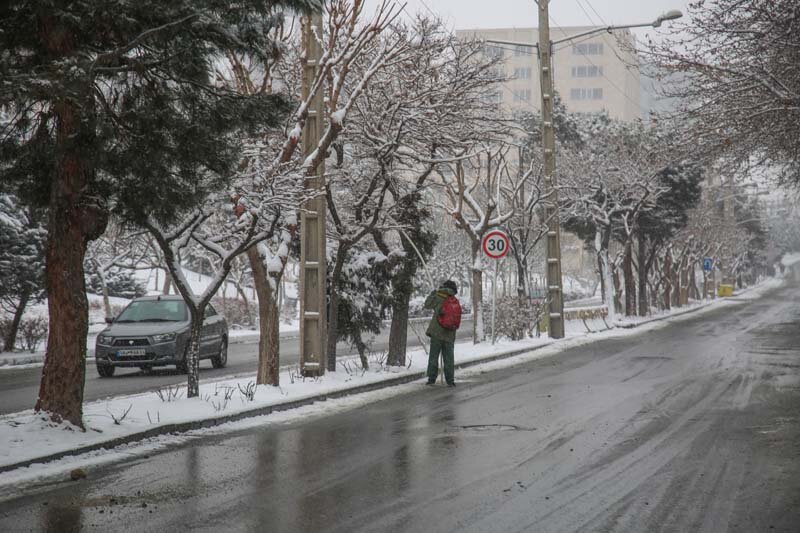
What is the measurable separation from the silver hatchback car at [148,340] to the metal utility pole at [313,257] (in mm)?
4577

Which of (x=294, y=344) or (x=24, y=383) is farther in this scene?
(x=294, y=344)

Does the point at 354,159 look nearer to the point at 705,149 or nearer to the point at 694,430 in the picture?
the point at 705,149

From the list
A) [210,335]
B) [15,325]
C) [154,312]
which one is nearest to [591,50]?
[15,325]

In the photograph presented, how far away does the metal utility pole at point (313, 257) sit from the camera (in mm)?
15719

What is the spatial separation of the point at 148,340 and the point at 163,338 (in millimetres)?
303

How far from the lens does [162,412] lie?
1169 cm

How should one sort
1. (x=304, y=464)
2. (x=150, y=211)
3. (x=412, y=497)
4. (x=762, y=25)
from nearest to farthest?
(x=412, y=497), (x=304, y=464), (x=150, y=211), (x=762, y=25)

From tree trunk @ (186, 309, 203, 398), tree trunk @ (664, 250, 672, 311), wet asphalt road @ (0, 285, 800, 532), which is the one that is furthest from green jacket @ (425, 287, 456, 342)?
tree trunk @ (664, 250, 672, 311)

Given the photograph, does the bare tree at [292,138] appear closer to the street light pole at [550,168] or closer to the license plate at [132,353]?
the license plate at [132,353]

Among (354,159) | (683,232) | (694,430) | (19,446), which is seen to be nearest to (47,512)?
(19,446)

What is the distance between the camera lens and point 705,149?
61.8 feet

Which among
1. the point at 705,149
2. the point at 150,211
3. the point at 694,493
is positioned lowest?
the point at 694,493

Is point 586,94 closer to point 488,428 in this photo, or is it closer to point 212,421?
point 488,428

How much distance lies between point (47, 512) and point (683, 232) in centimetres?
5570
